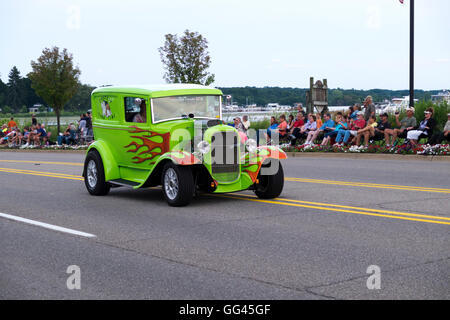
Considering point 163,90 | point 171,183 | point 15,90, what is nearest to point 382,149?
point 163,90

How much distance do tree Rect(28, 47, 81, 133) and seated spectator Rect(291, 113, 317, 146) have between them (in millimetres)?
27332

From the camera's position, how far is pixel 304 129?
77.4 feet

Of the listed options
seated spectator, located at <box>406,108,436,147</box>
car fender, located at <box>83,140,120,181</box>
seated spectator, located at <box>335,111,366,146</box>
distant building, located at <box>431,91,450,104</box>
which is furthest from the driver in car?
distant building, located at <box>431,91,450,104</box>

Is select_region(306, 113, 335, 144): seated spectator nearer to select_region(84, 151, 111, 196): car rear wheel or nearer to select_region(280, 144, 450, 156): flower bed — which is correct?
select_region(280, 144, 450, 156): flower bed

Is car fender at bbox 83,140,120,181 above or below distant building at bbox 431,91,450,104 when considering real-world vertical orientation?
below

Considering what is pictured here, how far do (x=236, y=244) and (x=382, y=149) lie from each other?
1339 centimetres

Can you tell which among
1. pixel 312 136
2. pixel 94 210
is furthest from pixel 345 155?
pixel 94 210

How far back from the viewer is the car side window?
37.5ft

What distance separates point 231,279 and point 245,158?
5.00 meters

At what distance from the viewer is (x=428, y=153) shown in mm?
18484

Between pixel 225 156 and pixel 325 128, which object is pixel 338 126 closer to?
pixel 325 128

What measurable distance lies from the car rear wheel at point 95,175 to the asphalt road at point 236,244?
0.23 metres

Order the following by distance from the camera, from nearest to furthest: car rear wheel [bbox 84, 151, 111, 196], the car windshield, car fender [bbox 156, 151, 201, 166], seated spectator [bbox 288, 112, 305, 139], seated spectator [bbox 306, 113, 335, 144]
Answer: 1. car fender [bbox 156, 151, 201, 166]
2. the car windshield
3. car rear wheel [bbox 84, 151, 111, 196]
4. seated spectator [bbox 306, 113, 335, 144]
5. seated spectator [bbox 288, 112, 305, 139]

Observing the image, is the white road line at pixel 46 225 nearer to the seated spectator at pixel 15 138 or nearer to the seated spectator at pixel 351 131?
the seated spectator at pixel 351 131
